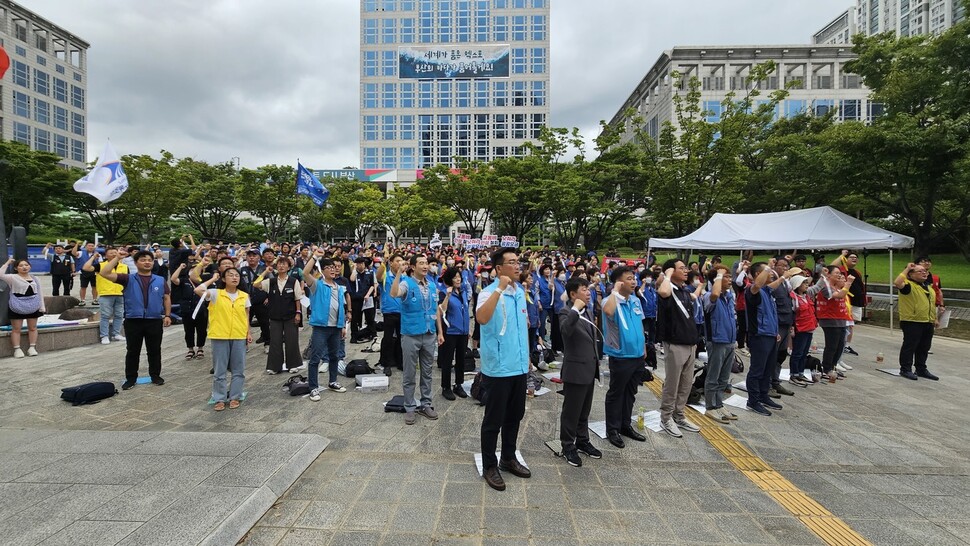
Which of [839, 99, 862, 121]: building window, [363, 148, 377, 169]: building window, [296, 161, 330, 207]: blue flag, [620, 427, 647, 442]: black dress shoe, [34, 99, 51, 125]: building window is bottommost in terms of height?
[620, 427, 647, 442]: black dress shoe

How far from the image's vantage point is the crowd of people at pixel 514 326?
154 inches

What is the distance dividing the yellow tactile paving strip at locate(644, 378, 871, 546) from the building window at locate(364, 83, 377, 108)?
69077 millimetres

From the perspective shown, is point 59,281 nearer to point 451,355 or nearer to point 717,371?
point 451,355

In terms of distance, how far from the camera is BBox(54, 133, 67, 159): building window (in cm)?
5356

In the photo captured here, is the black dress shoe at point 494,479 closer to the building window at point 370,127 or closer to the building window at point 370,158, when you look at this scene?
the building window at point 370,158

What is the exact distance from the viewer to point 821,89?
54.0m

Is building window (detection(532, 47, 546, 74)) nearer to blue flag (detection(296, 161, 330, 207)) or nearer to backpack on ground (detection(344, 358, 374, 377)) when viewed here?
blue flag (detection(296, 161, 330, 207))

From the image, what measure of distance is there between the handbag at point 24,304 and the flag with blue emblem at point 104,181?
83.3 inches

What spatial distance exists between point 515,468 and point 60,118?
7705 cm

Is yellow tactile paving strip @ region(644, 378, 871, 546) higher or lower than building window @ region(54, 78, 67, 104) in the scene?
lower

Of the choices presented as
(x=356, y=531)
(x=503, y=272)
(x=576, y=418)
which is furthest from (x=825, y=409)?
(x=356, y=531)

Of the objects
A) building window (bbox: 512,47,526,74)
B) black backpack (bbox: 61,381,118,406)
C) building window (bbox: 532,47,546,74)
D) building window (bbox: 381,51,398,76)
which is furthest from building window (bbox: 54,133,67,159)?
black backpack (bbox: 61,381,118,406)

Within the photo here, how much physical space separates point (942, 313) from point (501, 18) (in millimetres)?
70145

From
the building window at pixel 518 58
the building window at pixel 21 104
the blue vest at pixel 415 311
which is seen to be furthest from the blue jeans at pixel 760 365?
the building window at pixel 21 104
